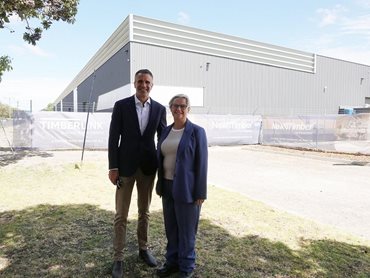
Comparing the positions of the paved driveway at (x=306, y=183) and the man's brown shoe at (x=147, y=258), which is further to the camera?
the paved driveway at (x=306, y=183)

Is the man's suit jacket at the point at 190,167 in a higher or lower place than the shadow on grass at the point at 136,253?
higher

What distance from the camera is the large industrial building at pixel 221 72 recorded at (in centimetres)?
2386

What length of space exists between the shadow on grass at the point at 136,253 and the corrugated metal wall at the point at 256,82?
19.1 m

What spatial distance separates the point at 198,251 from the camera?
14.0 feet

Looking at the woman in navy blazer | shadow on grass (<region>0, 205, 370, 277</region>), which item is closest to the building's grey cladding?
shadow on grass (<region>0, 205, 370, 277</region>)

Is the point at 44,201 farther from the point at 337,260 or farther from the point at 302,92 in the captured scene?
the point at 302,92

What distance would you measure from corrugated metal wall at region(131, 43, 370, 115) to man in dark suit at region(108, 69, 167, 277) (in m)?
20.1

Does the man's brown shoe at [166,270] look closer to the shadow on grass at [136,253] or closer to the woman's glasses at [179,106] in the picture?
the shadow on grass at [136,253]

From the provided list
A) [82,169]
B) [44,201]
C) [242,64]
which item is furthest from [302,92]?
[44,201]

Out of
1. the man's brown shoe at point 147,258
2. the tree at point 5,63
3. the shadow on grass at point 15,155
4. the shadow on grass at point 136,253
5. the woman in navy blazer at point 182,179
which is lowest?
the shadow on grass at point 136,253

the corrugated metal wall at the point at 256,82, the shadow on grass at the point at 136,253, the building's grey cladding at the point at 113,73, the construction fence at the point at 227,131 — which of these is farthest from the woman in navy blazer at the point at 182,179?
the corrugated metal wall at the point at 256,82

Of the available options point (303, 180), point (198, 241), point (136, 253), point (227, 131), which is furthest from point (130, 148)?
point (227, 131)

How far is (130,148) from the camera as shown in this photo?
3.52 meters

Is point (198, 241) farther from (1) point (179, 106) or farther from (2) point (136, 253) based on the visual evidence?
(1) point (179, 106)
